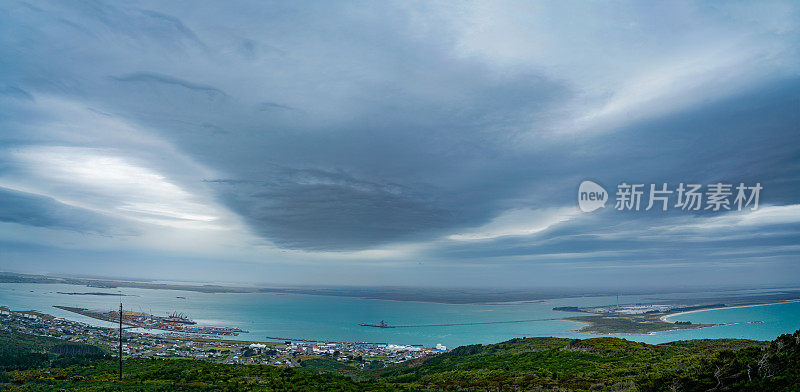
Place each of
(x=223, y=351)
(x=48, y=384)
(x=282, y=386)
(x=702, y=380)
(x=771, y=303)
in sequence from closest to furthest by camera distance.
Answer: (x=702, y=380)
(x=282, y=386)
(x=48, y=384)
(x=223, y=351)
(x=771, y=303)

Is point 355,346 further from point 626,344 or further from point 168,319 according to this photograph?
point 168,319

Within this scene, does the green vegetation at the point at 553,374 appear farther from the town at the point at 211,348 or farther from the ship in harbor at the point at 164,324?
the ship in harbor at the point at 164,324

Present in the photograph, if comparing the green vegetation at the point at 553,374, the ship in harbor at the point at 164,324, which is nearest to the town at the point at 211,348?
the ship in harbor at the point at 164,324

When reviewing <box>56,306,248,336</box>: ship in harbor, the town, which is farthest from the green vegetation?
<box>56,306,248,336</box>: ship in harbor

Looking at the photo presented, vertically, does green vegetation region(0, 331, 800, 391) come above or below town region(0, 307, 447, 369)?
above

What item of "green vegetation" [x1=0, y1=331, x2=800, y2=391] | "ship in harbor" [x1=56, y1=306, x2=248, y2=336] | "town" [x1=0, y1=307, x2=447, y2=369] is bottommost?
"ship in harbor" [x1=56, y1=306, x2=248, y2=336]

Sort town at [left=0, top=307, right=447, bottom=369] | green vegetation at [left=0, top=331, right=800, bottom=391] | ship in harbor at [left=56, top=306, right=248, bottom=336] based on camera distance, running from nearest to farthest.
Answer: green vegetation at [left=0, top=331, right=800, bottom=391] < town at [left=0, top=307, right=447, bottom=369] < ship in harbor at [left=56, top=306, right=248, bottom=336]

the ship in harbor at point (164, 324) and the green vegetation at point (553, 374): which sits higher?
the green vegetation at point (553, 374)

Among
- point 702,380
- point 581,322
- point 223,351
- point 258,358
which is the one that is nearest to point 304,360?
point 258,358

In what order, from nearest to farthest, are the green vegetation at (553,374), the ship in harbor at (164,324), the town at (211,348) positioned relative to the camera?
1. the green vegetation at (553,374)
2. the town at (211,348)
3. the ship in harbor at (164,324)

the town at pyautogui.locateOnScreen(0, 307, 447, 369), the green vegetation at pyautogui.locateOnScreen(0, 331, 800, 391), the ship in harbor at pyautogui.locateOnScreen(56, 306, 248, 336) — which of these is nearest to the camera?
the green vegetation at pyautogui.locateOnScreen(0, 331, 800, 391)

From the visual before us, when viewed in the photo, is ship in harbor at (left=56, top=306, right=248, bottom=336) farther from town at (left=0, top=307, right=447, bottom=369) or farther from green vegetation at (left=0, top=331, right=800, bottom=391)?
green vegetation at (left=0, top=331, right=800, bottom=391)
